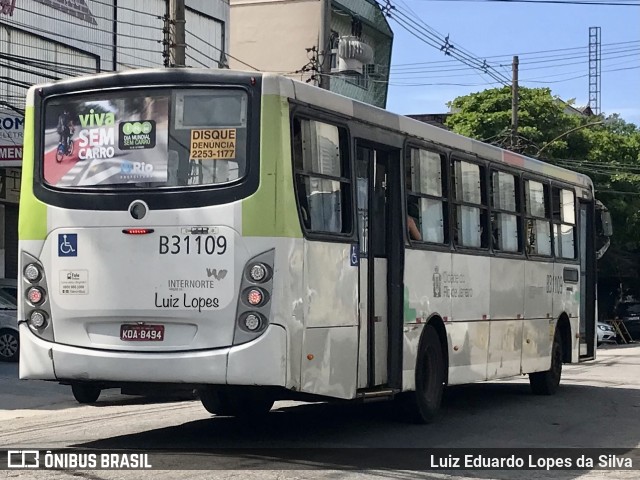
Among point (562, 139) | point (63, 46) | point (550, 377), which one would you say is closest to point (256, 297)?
point (550, 377)

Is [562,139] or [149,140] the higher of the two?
[562,139]

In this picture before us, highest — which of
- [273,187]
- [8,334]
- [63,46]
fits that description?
[63,46]

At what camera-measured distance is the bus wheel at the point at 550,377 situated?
16.1 m

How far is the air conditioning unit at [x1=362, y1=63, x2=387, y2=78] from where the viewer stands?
144ft

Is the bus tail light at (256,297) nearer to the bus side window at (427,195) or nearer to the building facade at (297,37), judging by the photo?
the bus side window at (427,195)

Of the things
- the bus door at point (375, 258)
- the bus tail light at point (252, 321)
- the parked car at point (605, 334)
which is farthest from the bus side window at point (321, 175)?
the parked car at point (605, 334)

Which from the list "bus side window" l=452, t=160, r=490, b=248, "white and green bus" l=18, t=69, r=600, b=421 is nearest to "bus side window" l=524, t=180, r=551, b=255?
"bus side window" l=452, t=160, r=490, b=248

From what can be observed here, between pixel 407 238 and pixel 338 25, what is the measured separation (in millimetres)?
30788

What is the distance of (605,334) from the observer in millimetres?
41000

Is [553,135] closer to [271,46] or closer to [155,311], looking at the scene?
[271,46]

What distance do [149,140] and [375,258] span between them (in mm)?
2718

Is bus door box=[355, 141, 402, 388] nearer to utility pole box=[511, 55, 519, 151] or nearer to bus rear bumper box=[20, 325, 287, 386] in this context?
bus rear bumper box=[20, 325, 287, 386]

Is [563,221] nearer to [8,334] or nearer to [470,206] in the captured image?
[470,206]

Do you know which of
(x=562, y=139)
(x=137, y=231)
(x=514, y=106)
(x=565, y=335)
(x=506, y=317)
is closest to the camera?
(x=137, y=231)
